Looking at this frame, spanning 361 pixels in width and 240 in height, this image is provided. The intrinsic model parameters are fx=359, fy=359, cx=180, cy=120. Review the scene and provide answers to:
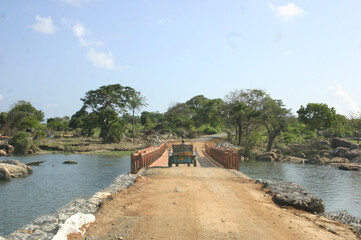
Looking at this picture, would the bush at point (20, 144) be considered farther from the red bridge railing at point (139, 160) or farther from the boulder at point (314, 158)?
the boulder at point (314, 158)

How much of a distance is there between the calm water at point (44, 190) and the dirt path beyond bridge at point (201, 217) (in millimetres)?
4653

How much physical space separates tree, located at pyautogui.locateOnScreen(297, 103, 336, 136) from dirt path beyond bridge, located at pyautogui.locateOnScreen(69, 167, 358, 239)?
137 feet

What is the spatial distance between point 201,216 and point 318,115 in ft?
158

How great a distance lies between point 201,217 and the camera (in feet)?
29.9

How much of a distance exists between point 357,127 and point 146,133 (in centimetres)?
3900

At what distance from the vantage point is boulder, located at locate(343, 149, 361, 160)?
140ft

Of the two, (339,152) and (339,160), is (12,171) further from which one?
(339,152)

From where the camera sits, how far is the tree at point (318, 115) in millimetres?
52156

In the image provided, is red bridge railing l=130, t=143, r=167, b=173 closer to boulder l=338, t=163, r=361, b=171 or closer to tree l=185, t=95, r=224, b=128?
boulder l=338, t=163, r=361, b=171

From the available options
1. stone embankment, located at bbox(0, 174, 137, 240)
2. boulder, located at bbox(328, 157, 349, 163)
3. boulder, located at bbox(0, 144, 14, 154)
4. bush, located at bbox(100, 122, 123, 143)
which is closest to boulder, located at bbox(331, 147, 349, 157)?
boulder, located at bbox(328, 157, 349, 163)

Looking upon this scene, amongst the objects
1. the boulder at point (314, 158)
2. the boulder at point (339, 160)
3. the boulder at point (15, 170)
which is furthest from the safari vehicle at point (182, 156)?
the boulder at point (339, 160)

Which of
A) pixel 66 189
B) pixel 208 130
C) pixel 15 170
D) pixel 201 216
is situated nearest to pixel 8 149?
pixel 15 170

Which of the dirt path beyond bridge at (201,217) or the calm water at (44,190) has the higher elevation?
the dirt path beyond bridge at (201,217)

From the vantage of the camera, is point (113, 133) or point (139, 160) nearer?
point (139, 160)
